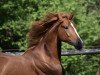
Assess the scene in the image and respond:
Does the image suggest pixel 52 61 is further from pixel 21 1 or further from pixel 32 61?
pixel 21 1

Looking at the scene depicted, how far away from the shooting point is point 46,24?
645 centimetres

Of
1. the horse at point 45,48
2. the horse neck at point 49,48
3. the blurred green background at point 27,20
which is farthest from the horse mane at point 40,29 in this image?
the blurred green background at point 27,20

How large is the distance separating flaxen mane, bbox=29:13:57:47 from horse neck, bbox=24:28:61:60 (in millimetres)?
117

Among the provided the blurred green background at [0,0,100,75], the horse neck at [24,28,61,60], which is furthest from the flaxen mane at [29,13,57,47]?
the blurred green background at [0,0,100,75]

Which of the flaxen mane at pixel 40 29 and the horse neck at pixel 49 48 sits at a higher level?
the flaxen mane at pixel 40 29

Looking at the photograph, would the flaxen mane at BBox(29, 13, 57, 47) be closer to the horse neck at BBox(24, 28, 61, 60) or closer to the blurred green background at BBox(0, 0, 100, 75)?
the horse neck at BBox(24, 28, 61, 60)

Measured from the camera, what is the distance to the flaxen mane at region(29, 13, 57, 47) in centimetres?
643

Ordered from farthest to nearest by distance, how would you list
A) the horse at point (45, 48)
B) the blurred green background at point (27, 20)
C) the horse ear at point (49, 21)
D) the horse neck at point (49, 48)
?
the blurred green background at point (27, 20), the horse ear at point (49, 21), the horse neck at point (49, 48), the horse at point (45, 48)

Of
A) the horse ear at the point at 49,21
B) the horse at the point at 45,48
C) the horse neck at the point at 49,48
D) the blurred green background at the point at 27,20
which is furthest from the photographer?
the blurred green background at the point at 27,20

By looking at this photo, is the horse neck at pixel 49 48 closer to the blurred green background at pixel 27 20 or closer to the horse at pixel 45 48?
the horse at pixel 45 48

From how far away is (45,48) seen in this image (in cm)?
634

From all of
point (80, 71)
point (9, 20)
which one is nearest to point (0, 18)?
point (9, 20)

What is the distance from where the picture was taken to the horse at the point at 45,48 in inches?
239

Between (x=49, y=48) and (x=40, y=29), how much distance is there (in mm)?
361
